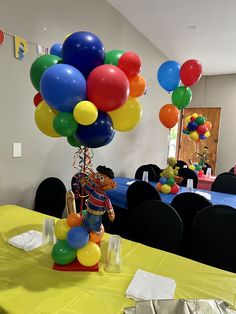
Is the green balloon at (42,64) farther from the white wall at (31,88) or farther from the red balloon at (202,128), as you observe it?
the red balloon at (202,128)

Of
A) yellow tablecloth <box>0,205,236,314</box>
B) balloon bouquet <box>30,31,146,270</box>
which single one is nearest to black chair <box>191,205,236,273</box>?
yellow tablecloth <box>0,205,236,314</box>

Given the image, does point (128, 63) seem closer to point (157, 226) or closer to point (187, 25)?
point (157, 226)

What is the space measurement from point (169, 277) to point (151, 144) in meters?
3.77

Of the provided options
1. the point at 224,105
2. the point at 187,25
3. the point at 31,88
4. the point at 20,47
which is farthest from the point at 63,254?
the point at 224,105

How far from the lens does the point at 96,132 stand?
3.89ft

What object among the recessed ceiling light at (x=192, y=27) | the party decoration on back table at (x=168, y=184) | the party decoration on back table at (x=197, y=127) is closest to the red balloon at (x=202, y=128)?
the party decoration on back table at (x=197, y=127)

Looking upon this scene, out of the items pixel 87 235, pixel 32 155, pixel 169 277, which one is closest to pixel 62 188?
pixel 32 155

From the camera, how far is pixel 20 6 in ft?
6.91

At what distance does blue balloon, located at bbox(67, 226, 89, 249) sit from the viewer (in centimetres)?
118

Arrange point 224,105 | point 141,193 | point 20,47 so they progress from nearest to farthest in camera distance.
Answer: point 20,47 < point 141,193 < point 224,105

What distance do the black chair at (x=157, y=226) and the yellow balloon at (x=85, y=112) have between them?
2.87 feet

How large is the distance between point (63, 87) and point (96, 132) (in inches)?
9.8

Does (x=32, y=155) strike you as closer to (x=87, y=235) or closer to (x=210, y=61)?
(x=87, y=235)

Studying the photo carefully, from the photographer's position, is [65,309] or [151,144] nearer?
[65,309]
